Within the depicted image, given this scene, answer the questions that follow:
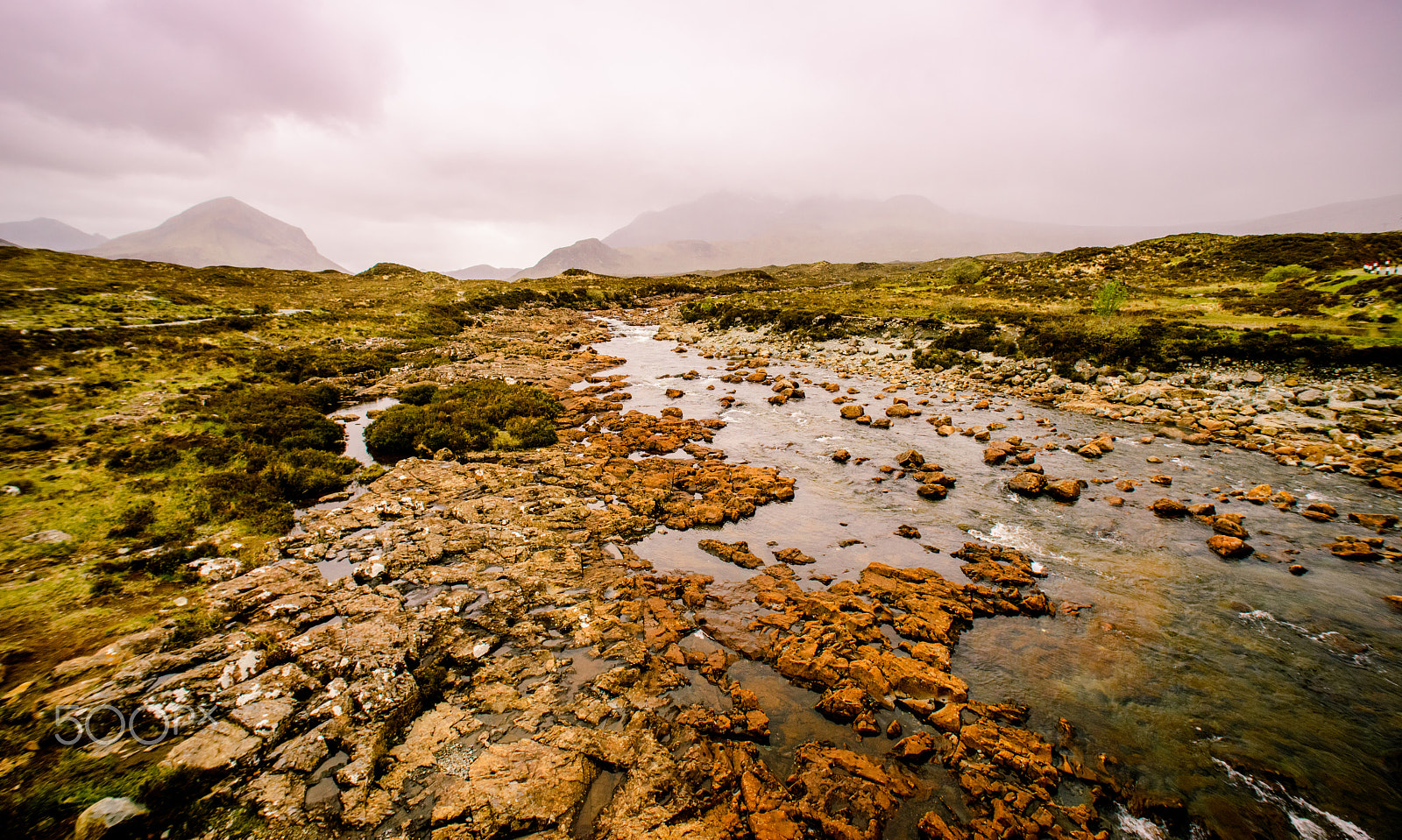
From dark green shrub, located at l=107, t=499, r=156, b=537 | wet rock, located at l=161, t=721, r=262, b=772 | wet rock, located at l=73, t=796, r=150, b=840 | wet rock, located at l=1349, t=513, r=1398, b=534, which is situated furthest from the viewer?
wet rock, located at l=1349, t=513, r=1398, b=534

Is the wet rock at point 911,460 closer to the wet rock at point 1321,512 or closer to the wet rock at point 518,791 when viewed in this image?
the wet rock at point 1321,512

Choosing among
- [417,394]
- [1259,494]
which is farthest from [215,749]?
[1259,494]

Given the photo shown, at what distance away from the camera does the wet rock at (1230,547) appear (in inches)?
466

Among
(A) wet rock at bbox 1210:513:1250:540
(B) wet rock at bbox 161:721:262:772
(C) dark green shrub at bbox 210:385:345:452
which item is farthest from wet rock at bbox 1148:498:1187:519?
(C) dark green shrub at bbox 210:385:345:452

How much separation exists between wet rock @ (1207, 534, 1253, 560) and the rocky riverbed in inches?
22.4

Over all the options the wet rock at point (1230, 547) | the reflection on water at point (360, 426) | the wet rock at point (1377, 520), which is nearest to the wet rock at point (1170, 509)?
the wet rock at point (1230, 547)

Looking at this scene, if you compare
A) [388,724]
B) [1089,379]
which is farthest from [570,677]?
[1089,379]

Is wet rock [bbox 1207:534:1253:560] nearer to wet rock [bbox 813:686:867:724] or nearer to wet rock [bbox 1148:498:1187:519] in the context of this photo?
wet rock [bbox 1148:498:1187:519]

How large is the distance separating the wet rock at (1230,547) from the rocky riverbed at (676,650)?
0.57 metres

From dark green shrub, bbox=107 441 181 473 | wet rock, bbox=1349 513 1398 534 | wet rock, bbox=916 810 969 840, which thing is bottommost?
wet rock, bbox=916 810 969 840

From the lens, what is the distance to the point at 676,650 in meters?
9.45

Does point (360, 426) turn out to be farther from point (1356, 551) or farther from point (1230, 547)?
point (1356, 551)

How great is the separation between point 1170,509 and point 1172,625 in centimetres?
579

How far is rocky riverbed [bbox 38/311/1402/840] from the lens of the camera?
21.7ft
